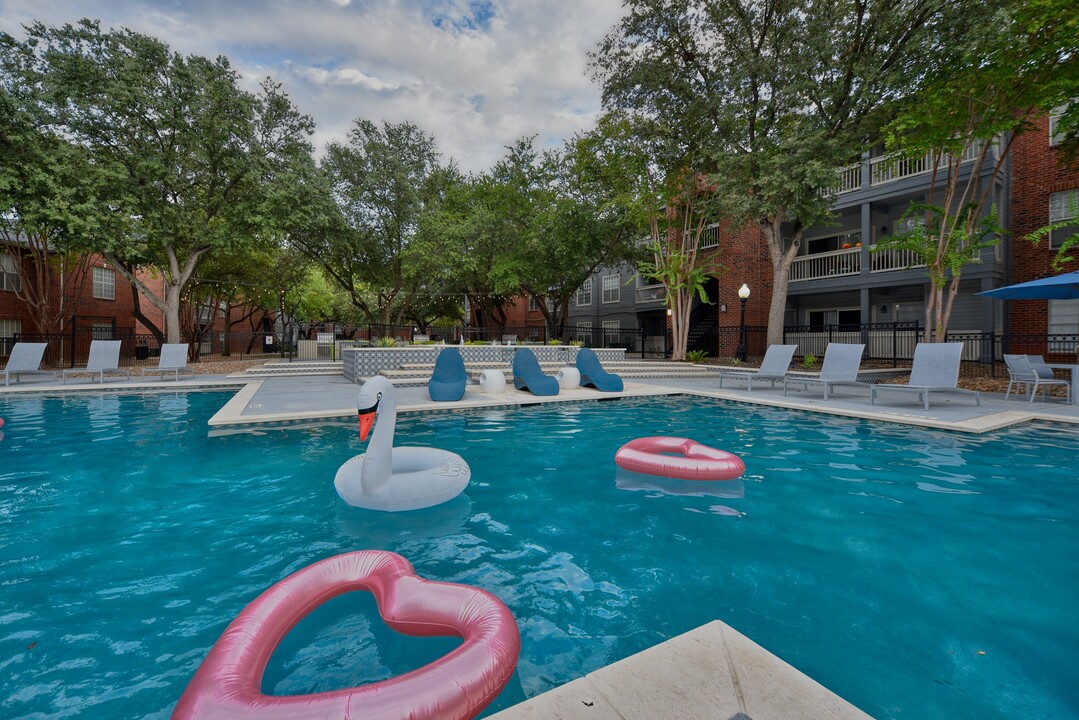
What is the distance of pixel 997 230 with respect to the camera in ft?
37.9

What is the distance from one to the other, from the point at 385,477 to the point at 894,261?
20950 millimetres

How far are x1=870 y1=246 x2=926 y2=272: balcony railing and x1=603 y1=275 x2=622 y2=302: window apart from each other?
14.9 m

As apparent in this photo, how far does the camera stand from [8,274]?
20406 millimetres

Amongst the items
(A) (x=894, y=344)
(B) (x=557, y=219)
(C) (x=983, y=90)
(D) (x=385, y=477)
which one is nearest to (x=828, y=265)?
(A) (x=894, y=344)

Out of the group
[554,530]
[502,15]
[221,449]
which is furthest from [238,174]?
[554,530]

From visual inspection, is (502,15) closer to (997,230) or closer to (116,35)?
(116,35)

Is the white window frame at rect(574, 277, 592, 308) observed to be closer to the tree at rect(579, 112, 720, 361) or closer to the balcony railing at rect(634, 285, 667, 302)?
the balcony railing at rect(634, 285, 667, 302)

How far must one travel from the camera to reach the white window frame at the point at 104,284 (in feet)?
81.7

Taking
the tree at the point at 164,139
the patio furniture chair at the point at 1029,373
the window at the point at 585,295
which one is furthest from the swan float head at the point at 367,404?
the window at the point at 585,295

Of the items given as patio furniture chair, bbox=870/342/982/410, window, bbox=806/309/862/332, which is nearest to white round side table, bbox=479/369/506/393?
patio furniture chair, bbox=870/342/982/410

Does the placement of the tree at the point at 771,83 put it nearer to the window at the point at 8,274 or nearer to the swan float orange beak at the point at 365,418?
the swan float orange beak at the point at 365,418

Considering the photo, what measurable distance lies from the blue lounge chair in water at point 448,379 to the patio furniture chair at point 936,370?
837 cm

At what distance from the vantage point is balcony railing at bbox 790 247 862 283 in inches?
745

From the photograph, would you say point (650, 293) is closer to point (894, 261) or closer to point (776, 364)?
point (894, 261)
